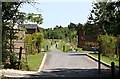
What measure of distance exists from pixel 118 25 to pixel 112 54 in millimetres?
15325

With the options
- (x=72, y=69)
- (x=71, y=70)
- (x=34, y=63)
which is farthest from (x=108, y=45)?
(x=71, y=70)

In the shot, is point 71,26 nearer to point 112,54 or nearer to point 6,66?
point 112,54

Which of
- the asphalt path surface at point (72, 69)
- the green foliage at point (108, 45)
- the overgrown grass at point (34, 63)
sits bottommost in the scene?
the asphalt path surface at point (72, 69)

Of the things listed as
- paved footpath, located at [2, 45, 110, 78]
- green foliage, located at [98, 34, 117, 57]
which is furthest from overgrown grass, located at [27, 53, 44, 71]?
green foliage, located at [98, 34, 117, 57]

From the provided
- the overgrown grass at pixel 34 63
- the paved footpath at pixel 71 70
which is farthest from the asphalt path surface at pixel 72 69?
the overgrown grass at pixel 34 63

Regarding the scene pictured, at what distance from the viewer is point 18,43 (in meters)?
22.9

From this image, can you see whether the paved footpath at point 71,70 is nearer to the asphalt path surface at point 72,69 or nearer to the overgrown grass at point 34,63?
the asphalt path surface at point 72,69

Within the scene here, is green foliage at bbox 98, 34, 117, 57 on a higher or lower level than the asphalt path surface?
higher

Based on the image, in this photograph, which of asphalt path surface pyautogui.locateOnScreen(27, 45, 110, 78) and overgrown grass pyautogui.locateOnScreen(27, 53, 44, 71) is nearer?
asphalt path surface pyautogui.locateOnScreen(27, 45, 110, 78)

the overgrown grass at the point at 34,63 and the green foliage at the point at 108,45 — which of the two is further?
the green foliage at the point at 108,45

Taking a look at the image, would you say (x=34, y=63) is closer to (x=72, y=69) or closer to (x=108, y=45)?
(x=72, y=69)

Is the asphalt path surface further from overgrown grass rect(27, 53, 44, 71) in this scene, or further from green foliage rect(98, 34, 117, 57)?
green foliage rect(98, 34, 117, 57)

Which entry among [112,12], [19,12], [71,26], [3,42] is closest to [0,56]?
[3,42]

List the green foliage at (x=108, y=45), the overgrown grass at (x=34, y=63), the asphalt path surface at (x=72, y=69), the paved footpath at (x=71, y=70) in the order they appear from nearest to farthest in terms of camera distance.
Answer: the paved footpath at (x=71, y=70) → the asphalt path surface at (x=72, y=69) → the overgrown grass at (x=34, y=63) → the green foliage at (x=108, y=45)
